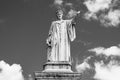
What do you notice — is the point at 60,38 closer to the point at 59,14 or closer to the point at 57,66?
the point at 59,14

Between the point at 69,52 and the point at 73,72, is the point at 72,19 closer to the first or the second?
the point at 69,52

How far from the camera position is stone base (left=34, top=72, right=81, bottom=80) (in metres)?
17.0

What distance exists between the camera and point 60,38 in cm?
1856

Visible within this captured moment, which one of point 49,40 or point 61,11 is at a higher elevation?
point 61,11

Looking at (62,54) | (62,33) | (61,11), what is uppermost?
(61,11)

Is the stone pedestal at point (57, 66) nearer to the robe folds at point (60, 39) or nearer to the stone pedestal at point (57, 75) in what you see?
the stone pedestal at point (57, 75)

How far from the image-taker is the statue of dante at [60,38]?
18.1 m

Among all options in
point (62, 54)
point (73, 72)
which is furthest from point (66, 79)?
point (62, 54)

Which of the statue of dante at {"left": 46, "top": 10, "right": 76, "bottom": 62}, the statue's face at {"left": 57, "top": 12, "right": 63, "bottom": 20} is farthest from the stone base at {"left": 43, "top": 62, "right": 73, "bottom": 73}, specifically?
the statue's face at {"left": 57, "top": 12, "right": 63, "bottom": 20}

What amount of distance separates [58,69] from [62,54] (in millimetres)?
1061

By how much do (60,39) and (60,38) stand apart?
67 mm

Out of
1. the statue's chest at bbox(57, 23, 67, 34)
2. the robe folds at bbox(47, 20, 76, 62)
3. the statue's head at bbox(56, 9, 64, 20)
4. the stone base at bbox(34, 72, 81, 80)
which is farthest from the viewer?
the statue's head at bbox(56, 9, 64, 20)

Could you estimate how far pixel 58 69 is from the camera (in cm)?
1742

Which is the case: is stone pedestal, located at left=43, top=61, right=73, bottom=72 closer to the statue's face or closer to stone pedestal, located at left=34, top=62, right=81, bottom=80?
stone pedestal, located at left=34, top=62, right=81, bottom=80
